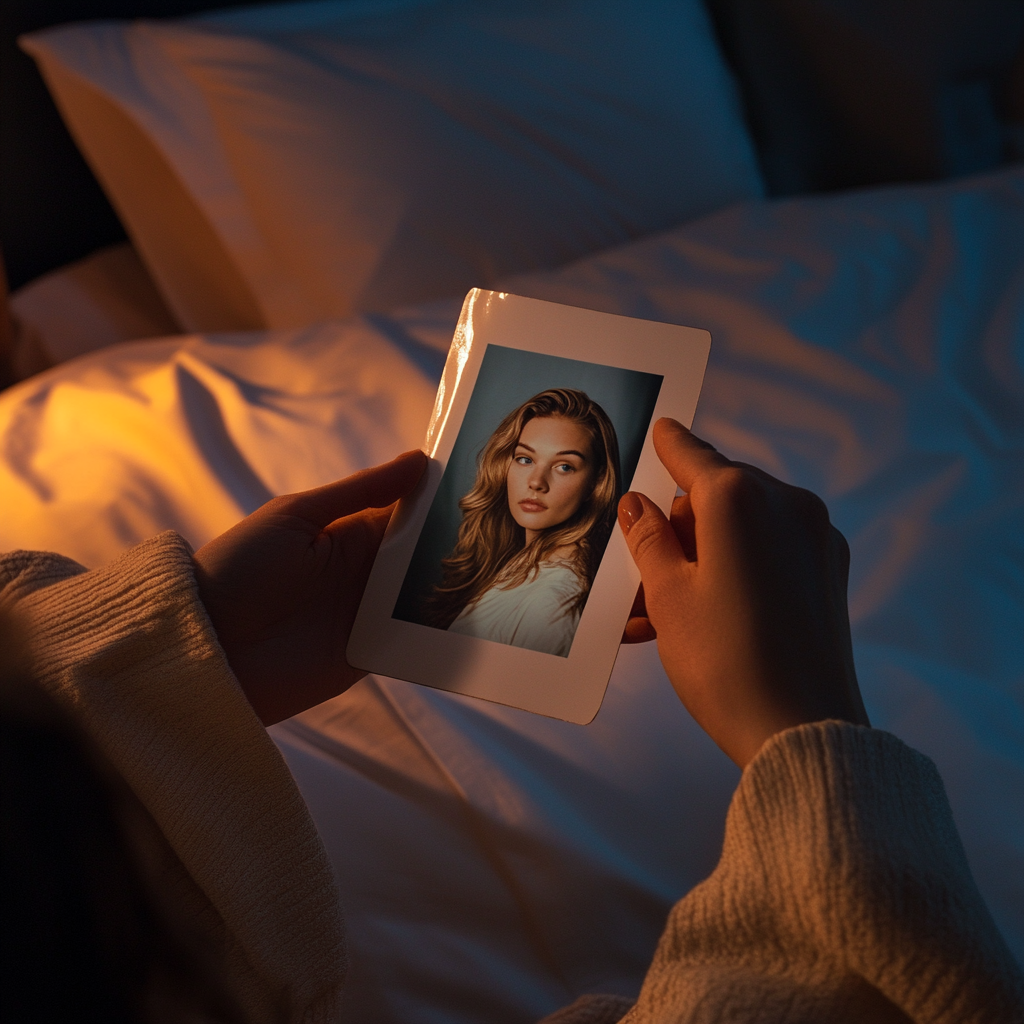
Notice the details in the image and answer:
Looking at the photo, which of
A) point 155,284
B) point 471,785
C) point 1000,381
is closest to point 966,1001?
point 471,785

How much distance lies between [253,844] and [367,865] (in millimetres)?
100

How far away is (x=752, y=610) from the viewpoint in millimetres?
595

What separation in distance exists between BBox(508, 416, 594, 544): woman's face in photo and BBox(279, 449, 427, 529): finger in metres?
0.10

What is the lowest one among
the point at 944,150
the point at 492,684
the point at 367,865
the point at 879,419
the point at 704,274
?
the point at 367,865

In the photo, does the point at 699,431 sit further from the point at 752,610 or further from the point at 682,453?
the point at 752,610

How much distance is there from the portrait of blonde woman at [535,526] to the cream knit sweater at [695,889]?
0.71 feet

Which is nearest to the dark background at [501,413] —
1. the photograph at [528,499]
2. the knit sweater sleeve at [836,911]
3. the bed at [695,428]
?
the photograph at [528,499]

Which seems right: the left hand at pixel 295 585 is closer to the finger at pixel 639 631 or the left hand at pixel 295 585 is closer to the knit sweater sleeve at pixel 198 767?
the knit sweater sleeve at pixel 198 767

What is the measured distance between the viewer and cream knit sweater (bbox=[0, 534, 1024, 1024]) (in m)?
0.46

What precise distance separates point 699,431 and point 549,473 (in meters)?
0.30

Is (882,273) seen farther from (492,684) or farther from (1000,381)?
(492,684)

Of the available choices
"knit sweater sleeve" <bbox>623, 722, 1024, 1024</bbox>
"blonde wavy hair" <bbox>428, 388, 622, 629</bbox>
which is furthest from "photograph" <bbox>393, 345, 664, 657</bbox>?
"knit sweater sleeve" <bbox>623, 722, 1024, 1024</bbox>

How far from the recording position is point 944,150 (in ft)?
5.53

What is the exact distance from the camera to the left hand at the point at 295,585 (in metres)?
0.72
